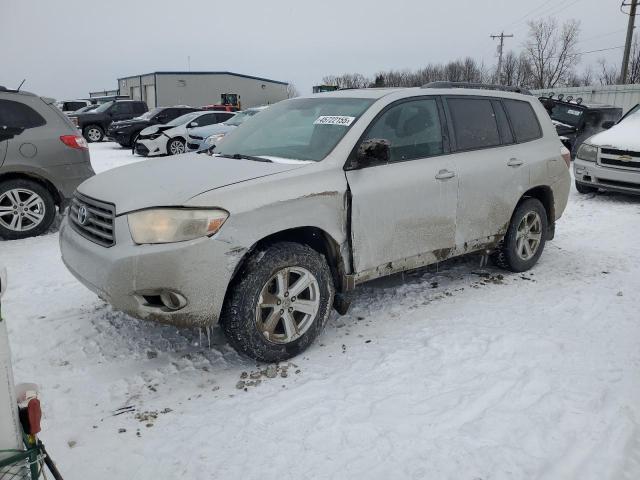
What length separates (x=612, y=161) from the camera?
29.5 feet

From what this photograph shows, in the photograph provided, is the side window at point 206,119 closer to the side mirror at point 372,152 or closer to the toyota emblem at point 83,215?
the toyota emblem at point 83,215

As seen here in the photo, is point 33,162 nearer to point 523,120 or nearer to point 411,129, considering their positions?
point 411,129

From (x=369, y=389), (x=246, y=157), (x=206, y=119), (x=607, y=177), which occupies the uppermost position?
(x=206, y=119)

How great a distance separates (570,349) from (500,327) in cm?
51

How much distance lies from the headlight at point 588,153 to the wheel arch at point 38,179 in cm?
845

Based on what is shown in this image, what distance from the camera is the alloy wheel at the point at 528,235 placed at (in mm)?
5098

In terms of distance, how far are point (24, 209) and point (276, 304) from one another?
4.54m

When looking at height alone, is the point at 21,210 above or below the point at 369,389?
above

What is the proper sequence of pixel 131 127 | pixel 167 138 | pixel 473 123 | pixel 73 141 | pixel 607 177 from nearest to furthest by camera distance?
pixel 473 123 → pixel 73 141 → pixel 607 177 → pixel 167 138 → pixel 131 127

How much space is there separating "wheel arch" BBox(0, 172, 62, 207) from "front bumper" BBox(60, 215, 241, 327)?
3.88 meters

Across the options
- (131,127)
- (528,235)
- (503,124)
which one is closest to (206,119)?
(131,127)

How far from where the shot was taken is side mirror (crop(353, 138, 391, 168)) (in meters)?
3.59

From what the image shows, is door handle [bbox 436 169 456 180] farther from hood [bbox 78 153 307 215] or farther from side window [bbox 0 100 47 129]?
side window [bbox 0 100 47 129]

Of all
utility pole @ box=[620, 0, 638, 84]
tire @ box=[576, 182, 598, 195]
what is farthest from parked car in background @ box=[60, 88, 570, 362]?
utility pole @ box=[620, 0, 638, 84]
